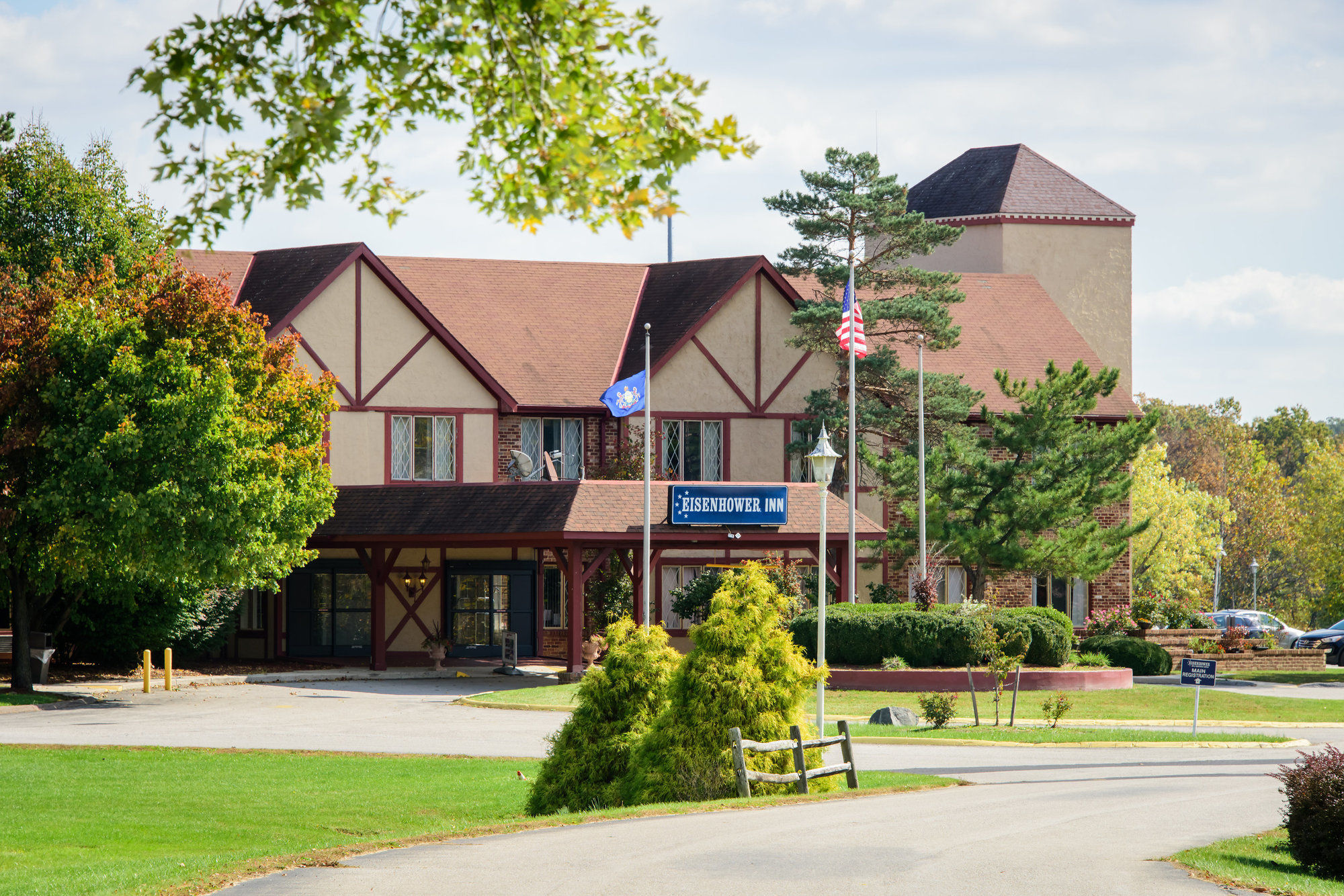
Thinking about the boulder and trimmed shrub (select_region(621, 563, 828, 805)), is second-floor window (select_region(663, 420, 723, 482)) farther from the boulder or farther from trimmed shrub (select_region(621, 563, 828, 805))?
trimmed shrub (select_region(621, 563, 828, 805))

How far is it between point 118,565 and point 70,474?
1.99 meters

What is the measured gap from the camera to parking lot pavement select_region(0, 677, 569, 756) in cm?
2164

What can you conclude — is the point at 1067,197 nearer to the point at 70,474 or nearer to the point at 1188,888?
the point at 70,474

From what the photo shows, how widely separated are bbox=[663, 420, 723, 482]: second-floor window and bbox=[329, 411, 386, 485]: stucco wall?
7.64m

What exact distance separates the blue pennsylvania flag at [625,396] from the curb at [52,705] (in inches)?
490

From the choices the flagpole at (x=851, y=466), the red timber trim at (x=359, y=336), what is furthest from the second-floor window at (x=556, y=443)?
the flagpole at (x=851, y=466)

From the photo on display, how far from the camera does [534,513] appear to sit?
32.6 meters

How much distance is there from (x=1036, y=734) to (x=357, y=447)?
20.3 meters

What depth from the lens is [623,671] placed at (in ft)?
Result: 52.9

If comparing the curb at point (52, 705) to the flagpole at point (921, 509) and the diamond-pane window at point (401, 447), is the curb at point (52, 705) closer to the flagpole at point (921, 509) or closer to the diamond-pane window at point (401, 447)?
the diamond-pane window at point (401, 447)

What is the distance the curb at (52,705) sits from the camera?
26281mm

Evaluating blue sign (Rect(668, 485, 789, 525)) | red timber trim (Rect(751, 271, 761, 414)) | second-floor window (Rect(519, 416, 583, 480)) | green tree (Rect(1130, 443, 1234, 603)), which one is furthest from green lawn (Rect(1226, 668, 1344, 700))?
green tree (Rect(1130, 443, 1234, 603))

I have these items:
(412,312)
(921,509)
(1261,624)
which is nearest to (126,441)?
(412,312)

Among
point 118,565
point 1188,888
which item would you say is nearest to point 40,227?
point 118,565
